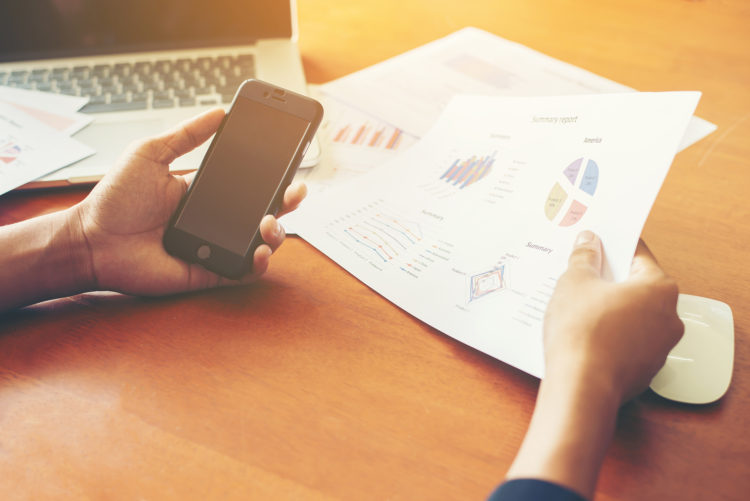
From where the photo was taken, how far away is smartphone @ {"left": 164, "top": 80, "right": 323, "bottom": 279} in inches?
20.2

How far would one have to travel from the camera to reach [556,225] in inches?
19.4

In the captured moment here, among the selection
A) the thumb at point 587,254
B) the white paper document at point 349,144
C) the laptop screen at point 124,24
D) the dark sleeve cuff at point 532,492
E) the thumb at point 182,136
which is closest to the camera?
the dark sleeve cuff at point 532,492

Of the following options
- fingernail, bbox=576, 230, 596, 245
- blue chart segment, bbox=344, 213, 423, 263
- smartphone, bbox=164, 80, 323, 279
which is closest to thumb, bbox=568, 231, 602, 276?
fingernail, bbox=576, 230, 596, 245

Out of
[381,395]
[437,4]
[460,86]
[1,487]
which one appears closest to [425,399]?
[381,395]

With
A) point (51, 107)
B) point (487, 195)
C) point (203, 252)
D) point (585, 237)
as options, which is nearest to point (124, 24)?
point (51, 107)

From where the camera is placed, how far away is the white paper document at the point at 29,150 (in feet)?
2.01

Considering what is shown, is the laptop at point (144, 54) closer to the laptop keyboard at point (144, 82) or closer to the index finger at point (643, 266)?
the laptop keyboard at point (144, 82)

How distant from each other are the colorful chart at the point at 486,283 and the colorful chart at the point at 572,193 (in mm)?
69

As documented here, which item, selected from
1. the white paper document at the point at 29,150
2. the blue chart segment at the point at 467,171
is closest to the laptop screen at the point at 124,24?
the white paper document at the point at 29,150

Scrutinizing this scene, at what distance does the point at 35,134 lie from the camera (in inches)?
26.0

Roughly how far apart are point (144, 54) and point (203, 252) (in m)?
0.42

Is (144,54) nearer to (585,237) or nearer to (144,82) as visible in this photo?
(144,82)

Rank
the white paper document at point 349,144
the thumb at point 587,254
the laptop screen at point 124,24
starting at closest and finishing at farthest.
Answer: the thumb at point 587,254 < the white paper document at point 349,144 < the laptop screen at point 124,24

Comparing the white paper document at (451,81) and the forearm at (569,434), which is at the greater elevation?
the white paper document at (451,81)
